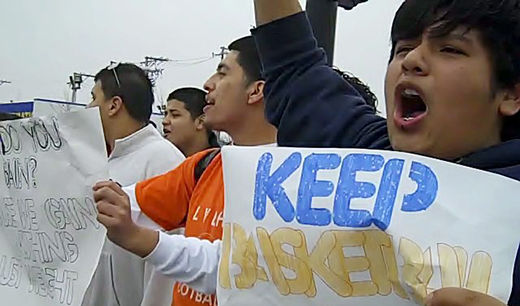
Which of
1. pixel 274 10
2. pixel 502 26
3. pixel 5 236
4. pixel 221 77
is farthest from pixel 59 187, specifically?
pixel 502 26

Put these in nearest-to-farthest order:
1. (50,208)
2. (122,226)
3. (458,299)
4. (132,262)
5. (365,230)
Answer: (458,299) < (365,230) < (122,226) < (50,208) < (132,262)

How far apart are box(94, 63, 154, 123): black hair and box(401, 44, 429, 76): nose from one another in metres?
1.72

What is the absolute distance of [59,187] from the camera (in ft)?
5.01

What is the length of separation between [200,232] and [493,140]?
0.76 m

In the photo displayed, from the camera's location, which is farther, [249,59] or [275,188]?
[249,59]

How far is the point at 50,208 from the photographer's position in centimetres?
155

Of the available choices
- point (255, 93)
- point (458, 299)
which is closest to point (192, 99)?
point (255, 93)

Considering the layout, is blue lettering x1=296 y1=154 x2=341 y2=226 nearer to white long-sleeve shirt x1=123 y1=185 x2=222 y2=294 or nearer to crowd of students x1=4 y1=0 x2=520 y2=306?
crowd of students x1=4 y1=0 x2=520 y2=306

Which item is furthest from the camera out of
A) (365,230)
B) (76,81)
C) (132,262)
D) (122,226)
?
(76,81)

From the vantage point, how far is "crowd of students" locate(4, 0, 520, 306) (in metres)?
0.81

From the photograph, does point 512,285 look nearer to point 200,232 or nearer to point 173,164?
point 200,232

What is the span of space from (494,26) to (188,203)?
36.6 inches

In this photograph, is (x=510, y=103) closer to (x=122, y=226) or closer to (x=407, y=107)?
(x=407, y=107)

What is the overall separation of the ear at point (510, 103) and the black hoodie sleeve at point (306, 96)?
20 centimetres
